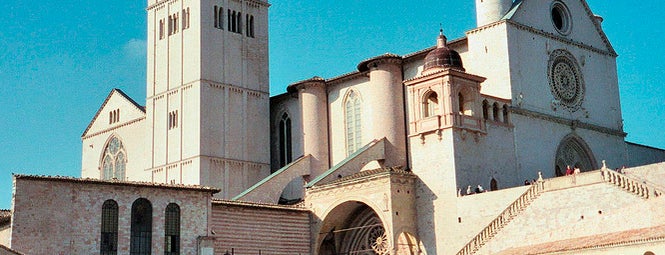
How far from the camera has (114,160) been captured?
61.9m

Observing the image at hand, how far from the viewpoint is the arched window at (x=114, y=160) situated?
6112 cm

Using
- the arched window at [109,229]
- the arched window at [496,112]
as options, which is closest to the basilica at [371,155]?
the arched window at [109,229]

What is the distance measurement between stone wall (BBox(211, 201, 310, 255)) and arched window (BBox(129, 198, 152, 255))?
9.89 ft

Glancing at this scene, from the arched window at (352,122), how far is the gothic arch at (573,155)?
1020 cm

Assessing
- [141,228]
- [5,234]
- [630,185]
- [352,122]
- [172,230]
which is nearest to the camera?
[630,185]

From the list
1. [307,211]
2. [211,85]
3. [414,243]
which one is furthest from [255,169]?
[414,243]

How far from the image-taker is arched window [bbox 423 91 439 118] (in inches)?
1638

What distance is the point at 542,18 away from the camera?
46.1m

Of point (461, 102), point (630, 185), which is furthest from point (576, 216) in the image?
point (461, 102)

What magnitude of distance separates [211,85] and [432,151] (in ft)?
55.2

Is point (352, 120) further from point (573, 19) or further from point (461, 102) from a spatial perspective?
point (573, 19)

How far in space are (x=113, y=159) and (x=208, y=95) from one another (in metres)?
12.5

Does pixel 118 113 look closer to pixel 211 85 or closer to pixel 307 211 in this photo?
pixel 211 85

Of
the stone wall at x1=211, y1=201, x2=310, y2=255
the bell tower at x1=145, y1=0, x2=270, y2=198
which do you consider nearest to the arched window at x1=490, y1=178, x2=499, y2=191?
the stone wall at x1=211, y1=201, x2=310, y2=255
